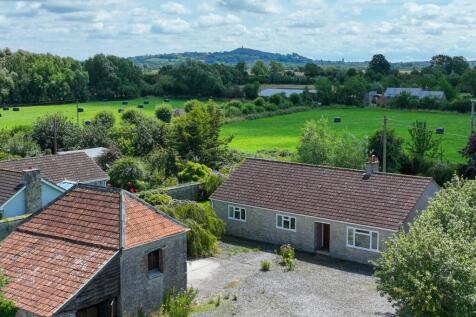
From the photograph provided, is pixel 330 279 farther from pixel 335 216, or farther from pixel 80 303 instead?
pixel 80 303

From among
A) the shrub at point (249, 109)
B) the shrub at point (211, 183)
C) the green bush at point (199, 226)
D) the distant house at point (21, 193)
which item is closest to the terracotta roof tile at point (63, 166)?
the distant house at point (21, 193)

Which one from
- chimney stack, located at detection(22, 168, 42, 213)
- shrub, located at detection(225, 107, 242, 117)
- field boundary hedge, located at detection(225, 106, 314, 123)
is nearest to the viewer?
chimney stack, located at detection(22, 168, 42, 213)

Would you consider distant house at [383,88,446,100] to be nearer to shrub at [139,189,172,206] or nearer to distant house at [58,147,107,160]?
distant house at [58,147,107,160]

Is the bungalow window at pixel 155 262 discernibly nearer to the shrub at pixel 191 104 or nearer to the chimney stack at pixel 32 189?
the chimney stack at pixel 32 189

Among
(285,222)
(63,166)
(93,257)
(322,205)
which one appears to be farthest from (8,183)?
(322,205)

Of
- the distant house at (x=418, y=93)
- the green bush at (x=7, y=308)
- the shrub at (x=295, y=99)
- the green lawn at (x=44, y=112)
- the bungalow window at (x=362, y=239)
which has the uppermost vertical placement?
the distant house at (x=418, y=93)

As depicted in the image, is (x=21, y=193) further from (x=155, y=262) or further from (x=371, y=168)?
(x=371, y=168)

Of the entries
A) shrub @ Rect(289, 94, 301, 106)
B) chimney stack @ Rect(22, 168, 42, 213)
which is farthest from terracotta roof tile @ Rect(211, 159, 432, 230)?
shrub @ Rect(289, 94, 301, 106)

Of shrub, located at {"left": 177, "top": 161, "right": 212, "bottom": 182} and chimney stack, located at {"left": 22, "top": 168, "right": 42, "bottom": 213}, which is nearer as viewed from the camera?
chimney stack, located at {"left": 22, "top": 168, "right": 42, "bottom": 213}
